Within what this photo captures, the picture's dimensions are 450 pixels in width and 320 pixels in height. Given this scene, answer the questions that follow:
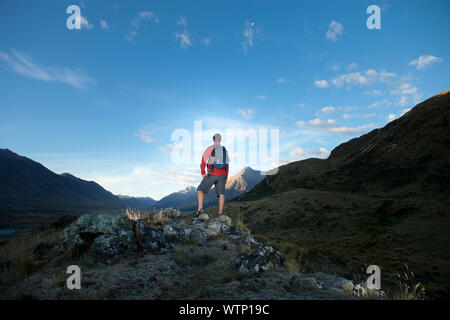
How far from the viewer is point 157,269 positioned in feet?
18.6

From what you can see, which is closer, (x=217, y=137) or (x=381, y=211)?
(x=217, y=137)

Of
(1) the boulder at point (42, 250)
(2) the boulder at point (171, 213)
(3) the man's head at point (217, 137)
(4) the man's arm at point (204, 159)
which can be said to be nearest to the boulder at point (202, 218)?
(2) the boulder at point (171, 213)

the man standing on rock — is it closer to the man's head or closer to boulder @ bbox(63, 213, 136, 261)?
the man's head

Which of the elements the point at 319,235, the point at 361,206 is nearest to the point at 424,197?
the point at 361,206

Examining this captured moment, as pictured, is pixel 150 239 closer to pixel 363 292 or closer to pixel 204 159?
pixel 204 159

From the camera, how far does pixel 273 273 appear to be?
597 cm

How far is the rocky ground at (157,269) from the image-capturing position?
14.8 feet

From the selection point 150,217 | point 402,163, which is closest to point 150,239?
point 150,217

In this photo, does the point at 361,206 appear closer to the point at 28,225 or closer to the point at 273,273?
the point at 273,273

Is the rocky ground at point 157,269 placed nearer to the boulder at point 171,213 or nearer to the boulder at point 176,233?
the boulder at point 176,233

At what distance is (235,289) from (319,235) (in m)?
48.2

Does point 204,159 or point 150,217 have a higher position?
point 204,159

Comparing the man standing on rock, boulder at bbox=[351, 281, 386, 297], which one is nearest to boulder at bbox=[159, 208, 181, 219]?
the man standing on rock
